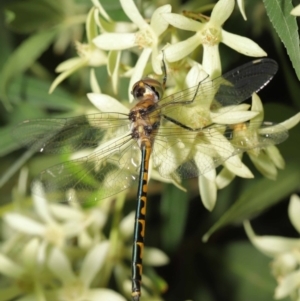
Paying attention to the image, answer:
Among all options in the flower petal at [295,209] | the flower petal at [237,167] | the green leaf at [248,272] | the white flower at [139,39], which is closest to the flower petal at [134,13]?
the white flower at [139,39]

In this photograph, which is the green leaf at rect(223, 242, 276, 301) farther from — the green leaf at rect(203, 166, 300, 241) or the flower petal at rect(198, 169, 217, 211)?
the flower petal at rect(198, 169, 217, 211)

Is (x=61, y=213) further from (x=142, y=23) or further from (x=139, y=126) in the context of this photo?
→ (x=142, y=23)

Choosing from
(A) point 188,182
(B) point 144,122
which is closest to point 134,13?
(B) point 144,122

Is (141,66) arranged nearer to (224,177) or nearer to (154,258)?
(224,177)

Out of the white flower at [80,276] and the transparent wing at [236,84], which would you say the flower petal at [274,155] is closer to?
the transparent wing at [236,84]

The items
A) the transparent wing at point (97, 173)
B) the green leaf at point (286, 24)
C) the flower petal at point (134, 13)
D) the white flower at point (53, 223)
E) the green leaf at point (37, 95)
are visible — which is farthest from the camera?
the green leaf at point (37, 95)
